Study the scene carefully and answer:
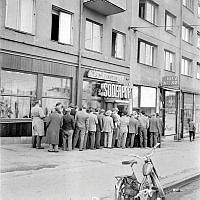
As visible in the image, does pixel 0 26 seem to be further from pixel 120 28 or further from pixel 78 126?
pixel 120 28

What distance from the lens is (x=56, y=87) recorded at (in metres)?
16.2

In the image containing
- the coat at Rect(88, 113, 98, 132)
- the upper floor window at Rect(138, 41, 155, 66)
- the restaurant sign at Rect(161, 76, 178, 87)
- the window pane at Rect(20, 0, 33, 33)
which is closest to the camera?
the coat at Rect(88, 113, 98, 132)

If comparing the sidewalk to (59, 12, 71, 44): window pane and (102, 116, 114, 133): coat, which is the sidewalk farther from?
(59, 12, 71, 44): window pane

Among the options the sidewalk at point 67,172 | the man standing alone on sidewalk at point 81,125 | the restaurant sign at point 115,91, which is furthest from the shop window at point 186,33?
the man standing alone on sidewalk at point 81,125

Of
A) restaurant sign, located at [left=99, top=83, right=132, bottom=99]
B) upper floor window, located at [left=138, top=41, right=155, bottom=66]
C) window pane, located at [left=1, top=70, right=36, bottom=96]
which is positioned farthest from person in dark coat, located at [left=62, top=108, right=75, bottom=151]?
upper floor window, located at [left=138, top=41, right=155, bottom=66]

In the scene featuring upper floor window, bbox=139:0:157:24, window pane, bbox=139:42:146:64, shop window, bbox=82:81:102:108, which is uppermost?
upper floor window, bbox=139:0:157:24

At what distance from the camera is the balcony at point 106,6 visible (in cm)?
1745

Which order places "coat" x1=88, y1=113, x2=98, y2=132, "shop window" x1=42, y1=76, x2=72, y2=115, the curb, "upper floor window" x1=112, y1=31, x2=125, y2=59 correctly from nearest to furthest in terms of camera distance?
the curb < "coat" x1=88, y1=113, x2=98, y2=132 < "shop window" x1=42, y1=76, x2=72, y2=115 < "upper floor window" x1=112, y1=31, x2=125, y2=59

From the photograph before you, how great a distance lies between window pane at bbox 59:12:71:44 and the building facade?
5 cm

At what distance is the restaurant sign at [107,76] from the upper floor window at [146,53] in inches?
114

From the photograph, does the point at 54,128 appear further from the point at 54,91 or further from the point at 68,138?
the point at 54,91

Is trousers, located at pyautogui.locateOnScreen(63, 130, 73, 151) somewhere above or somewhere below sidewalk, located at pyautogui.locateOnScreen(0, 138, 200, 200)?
above

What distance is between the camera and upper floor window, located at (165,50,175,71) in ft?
87.3

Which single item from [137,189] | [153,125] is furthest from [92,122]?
[137,189]
